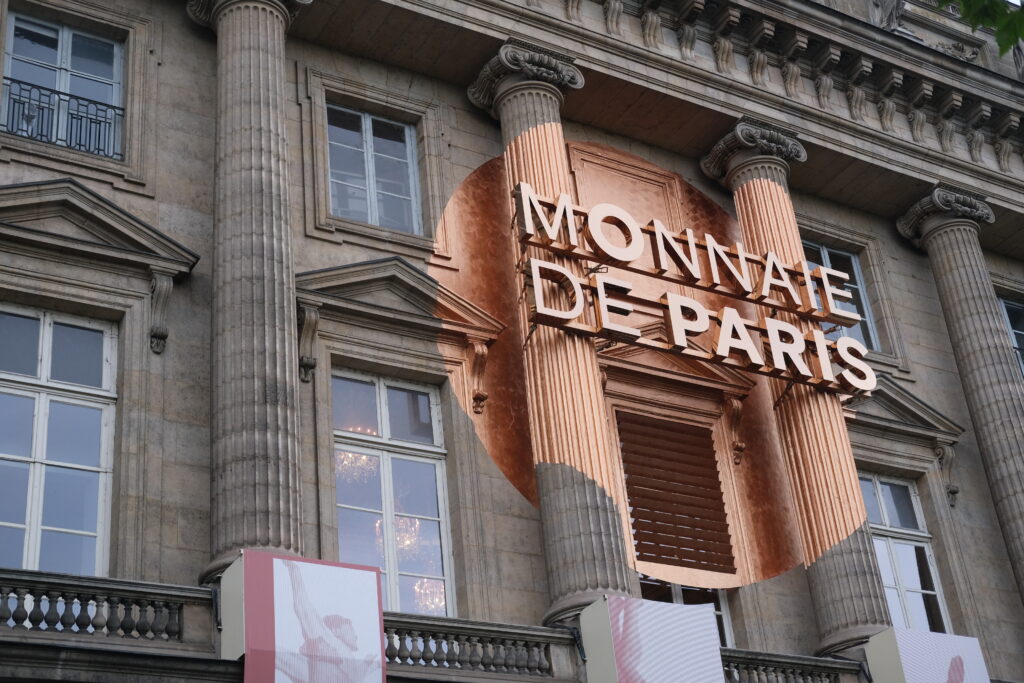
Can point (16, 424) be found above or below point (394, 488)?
above

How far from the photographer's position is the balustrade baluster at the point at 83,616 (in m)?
14.4

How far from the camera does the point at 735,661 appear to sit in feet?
61.2

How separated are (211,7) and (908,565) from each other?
13077 mm

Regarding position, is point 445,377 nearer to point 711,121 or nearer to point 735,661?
point 735,661

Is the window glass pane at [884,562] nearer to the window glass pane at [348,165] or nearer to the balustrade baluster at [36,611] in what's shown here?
the window glass pane at [348,165]

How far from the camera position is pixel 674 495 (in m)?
21.0

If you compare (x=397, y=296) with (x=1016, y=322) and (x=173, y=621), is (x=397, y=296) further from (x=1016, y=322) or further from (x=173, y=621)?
(x=1016, y=322)

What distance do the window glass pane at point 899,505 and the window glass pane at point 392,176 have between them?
28.8 feet

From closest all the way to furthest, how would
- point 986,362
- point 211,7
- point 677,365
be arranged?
point 211,7, point 677,365, point 986,362

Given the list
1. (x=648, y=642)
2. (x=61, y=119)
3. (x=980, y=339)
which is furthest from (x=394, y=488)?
(x=980, y=339)

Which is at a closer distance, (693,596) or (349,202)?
(693,596)

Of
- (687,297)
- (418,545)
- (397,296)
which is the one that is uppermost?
(687,297)

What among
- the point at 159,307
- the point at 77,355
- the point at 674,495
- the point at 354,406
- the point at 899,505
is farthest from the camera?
the point at 899,505

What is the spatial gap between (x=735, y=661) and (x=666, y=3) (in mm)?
11038
